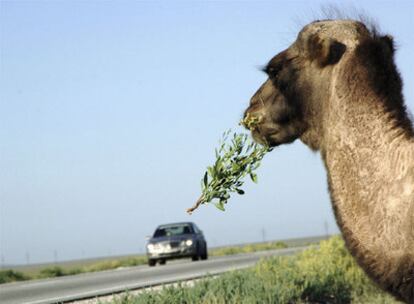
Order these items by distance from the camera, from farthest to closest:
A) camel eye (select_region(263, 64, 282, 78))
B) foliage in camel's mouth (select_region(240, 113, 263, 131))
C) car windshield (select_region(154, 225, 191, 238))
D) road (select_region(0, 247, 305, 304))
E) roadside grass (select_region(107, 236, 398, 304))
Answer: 1. car windshield (select_region(154, 225, 191, 238))
2. road (select_region(0, 247, 305, 304))
3. roadside grass (select_region(107, 236, 398, 304))
4. foliage in camel's mouth (select_region(240, 113, 263, 131))
5. camel eye (select_region(263, 64, 282, 78))

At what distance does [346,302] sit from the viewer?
15.8 meters

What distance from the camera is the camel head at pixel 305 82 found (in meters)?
6.18

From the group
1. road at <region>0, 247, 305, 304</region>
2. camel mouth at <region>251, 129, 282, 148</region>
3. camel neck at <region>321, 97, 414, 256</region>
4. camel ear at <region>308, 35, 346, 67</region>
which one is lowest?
road at <region>0, 247, 305, 304</region>

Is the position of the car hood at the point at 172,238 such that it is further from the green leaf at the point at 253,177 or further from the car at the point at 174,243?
the green leaf at the point at 253,177

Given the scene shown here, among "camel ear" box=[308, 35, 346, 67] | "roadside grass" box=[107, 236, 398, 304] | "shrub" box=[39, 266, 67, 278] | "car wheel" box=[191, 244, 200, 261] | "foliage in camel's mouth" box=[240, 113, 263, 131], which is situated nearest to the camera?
"camel ear" box=[308, 35, 346, 67]

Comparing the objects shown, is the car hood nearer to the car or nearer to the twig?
the car

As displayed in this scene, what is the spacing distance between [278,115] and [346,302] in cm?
969

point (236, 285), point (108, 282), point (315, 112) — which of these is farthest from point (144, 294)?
point (108, 282)

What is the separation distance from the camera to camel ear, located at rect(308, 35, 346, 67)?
20.2 feet

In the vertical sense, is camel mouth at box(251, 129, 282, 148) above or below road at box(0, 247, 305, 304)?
above

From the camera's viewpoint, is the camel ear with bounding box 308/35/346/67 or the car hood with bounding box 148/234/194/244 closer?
the camel ear with bounding box 308/35/346/67

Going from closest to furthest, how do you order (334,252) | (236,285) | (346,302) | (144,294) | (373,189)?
1. (373,189)
2. (144,294)
3. (236,285)
4. (346,302)
5. (334,252)

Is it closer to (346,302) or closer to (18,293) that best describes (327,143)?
(346,302)

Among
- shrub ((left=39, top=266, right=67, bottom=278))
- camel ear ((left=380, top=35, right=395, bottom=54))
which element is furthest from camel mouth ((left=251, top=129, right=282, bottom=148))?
shrub ((left=39, top=266, right=67, bottom=278))
